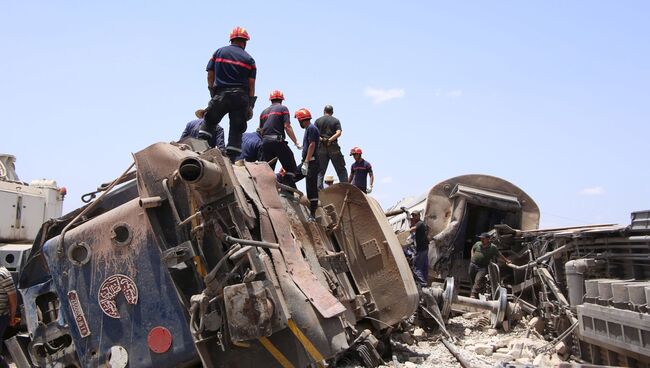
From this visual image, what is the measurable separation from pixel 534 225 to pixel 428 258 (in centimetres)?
200

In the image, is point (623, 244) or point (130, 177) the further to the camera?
point (623, 244)

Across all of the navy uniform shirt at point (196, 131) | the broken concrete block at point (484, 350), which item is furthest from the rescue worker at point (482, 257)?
the navy uniform shirt at point (196, 131)

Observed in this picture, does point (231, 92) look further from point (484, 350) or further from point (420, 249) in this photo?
point (420, 249)

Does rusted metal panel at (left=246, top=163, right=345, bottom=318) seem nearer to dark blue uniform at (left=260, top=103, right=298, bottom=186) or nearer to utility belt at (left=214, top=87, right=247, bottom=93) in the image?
utility belt at (left=214, top=87, right=247, bottom=93)

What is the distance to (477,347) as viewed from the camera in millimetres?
8477

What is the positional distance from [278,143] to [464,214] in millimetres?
5669

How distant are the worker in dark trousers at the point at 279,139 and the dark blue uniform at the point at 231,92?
904 mm

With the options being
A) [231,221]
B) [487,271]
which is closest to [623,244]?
[487,271]

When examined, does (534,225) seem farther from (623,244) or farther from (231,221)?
(231,221)

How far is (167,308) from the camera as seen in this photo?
4656 mm

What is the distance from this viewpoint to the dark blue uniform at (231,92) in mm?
6191

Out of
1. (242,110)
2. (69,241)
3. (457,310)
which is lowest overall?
(457,310)

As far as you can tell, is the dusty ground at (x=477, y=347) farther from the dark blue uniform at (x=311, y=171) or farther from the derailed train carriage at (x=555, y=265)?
the dark blue uniform at (x=311, y=171)

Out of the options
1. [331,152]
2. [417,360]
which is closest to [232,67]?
[417,360]
